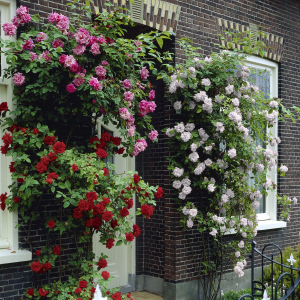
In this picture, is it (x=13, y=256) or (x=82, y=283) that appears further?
(x=13, y=256)

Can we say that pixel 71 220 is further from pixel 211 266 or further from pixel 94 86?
pixel 211 266

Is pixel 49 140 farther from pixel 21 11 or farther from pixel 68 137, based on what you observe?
pixel 21 11

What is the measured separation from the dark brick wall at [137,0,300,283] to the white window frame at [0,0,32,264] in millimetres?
2297

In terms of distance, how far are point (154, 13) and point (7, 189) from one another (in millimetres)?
3100

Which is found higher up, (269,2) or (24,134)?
(269,2)

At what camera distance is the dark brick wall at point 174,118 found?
6.07 m

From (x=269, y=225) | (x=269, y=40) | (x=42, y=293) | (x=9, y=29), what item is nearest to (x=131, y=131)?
(x=9, y=29)

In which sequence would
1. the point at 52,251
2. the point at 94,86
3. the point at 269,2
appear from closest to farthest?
the point at 94,86 → the point at 52,251 → the point at 269,2

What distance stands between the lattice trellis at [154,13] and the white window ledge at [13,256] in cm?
309

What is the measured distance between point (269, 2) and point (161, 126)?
11.3 feet

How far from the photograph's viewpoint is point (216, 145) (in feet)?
19.8

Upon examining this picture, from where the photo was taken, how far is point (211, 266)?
6.16 meters

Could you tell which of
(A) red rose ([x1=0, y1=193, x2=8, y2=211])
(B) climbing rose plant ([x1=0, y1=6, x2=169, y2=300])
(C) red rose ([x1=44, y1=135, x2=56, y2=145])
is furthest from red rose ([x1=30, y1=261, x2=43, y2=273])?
(C) red rose ([x1=44, y1=135, x2=56, y2=145])

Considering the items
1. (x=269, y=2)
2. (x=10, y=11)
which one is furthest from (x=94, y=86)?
(x=269, y=2)
